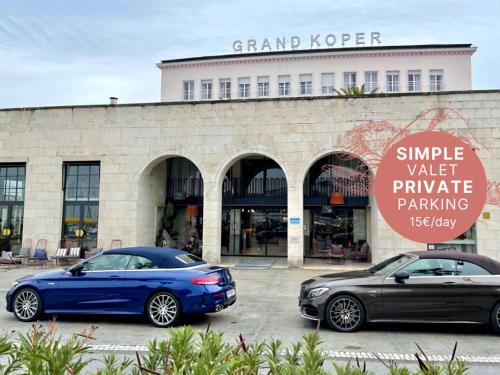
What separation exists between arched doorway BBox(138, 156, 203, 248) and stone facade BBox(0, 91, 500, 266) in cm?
14

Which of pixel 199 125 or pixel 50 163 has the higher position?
pixel 199 125

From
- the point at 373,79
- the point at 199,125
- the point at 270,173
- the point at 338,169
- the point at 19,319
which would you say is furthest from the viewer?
the point at 373,79

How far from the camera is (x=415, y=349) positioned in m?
6.91

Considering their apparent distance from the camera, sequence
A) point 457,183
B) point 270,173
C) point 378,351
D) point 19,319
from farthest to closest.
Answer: point 270,173 < point 457,183 < point 19,319 < point 378,351

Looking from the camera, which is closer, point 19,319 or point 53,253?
point 19,319

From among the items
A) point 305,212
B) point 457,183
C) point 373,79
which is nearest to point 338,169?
point 305,212

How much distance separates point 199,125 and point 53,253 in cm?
891

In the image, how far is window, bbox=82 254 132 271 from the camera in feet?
28.5

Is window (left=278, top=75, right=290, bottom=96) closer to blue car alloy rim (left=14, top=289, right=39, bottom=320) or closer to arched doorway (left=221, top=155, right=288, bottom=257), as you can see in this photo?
arched doorway (left=221, top=155, right=288, bottom=257)

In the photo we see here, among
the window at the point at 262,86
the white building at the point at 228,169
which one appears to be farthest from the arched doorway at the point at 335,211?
the window at the point at 262,86

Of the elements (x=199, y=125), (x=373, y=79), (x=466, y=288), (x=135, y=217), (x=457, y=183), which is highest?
(x=373, y=79)

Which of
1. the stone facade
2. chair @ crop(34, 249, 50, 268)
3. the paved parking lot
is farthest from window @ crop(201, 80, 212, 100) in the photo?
the paved parking lot

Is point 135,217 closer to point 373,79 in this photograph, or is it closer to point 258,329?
point 258,329

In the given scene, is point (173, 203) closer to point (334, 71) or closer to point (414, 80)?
point (334, 71)
